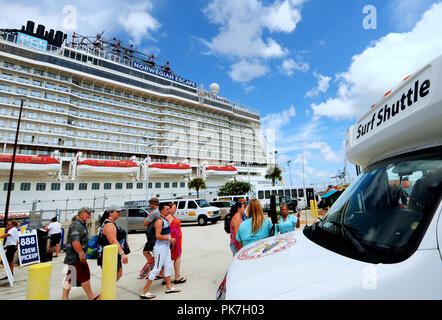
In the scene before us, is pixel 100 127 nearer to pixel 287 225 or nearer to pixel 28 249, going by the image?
pixel 28 249

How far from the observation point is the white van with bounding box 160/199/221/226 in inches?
623

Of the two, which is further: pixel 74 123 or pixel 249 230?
pixel 74 123

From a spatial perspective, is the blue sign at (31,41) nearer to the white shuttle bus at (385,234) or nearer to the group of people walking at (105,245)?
the group of people walking at (105,245)

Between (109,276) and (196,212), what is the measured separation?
13882 millimetres

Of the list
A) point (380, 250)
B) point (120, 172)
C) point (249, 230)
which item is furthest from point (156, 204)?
point (120, 172)

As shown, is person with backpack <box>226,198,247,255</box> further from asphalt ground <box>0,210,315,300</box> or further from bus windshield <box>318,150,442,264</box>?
bus windshield <box>318,150,442,264</box>

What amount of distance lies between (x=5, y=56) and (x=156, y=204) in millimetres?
51549

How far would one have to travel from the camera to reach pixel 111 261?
2.44 metres

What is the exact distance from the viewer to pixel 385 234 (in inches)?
49.7

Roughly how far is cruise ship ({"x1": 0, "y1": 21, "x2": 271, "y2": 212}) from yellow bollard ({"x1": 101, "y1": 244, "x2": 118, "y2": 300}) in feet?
96.9

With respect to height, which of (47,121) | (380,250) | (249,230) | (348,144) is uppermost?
(47,121)

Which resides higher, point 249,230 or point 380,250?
point 380,250
